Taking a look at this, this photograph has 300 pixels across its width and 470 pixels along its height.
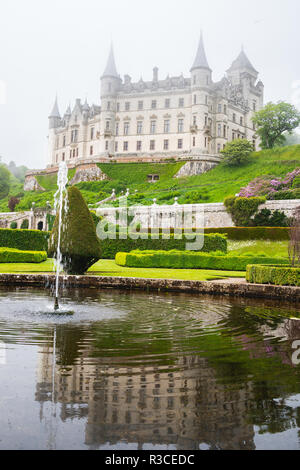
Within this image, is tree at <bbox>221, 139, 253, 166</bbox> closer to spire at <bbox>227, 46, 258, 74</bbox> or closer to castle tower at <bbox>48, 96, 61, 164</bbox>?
spire at <bbox>227, 46, 258, 74</bbox>

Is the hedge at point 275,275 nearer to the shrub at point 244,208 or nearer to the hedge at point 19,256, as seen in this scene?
the hedge at point 19,256


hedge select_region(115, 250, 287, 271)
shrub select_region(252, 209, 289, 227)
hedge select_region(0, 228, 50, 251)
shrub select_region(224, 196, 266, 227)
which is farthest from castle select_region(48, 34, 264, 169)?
hedge select_region(115, 250, 287, 271)

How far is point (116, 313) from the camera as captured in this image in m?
8.16

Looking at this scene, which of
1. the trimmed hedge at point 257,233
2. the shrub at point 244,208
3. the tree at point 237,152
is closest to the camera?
the trimmed hedge at point 257,233

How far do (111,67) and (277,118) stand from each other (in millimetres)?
28697

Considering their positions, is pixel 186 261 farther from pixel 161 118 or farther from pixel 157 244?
pixel 161 118

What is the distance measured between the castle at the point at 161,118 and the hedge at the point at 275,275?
152ft

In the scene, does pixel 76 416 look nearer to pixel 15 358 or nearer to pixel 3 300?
pixel 15 358

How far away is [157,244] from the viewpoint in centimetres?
2336

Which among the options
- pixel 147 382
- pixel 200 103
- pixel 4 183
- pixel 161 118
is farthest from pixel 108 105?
pixel 147 382

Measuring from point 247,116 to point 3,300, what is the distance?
6922 cm

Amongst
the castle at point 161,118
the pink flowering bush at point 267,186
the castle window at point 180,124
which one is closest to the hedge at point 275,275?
the pink flowering bush at point 267,186

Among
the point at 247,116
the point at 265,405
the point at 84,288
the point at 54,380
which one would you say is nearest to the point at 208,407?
the point at 265,405

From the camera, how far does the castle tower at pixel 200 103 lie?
62.1 metres
